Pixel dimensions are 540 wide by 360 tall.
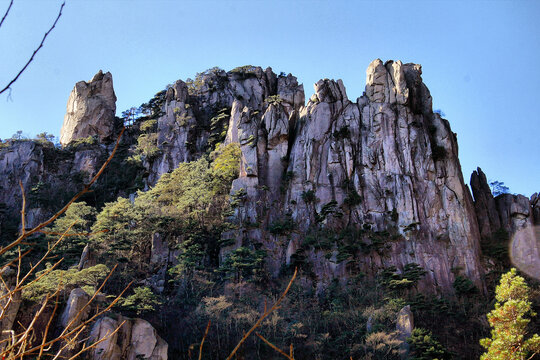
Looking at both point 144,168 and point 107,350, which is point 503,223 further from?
point 144,168

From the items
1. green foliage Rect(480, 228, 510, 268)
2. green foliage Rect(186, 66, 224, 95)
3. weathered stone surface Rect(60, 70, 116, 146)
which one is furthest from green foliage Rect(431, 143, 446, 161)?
weathered stone surface Rect(60, 70, 116, 146)

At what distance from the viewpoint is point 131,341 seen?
16.4 metres

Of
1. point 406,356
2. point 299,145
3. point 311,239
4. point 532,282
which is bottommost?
point 406,356

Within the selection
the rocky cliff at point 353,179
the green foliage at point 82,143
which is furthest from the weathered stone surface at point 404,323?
the green foliage at point 82,143

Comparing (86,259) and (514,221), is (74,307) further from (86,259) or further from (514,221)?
(514,221)

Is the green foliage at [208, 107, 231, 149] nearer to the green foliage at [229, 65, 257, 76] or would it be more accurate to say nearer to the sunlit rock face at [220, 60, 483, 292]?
the sunlit rock face at [220, 60, 483, 292]

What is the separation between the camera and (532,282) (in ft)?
75.4

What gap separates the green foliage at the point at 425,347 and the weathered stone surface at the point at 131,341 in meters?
8.87

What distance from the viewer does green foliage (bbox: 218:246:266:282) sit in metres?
21.8

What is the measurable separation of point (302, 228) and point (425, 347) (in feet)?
36.7

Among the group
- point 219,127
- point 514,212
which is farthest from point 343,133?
point 219,127

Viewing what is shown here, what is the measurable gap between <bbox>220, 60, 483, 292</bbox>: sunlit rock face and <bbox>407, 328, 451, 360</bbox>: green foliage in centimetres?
640

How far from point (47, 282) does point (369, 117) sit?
2033cm

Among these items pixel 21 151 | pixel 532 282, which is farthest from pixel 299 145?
pixel 21 151
